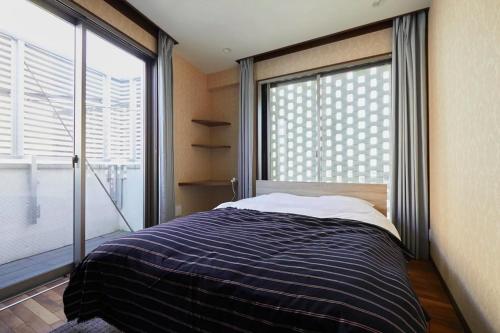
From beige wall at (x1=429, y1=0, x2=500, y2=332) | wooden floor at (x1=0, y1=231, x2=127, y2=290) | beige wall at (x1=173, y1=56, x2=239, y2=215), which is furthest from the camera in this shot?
beige wall at (x1=173, y1=56, x2=239, y2=215)

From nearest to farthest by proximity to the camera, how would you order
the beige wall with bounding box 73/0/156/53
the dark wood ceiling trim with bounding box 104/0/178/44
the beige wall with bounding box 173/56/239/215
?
the beige wall with bounding box 73/0/156/53
the dark wood ceiling trim with bounding box 104/0/178/44
the beige wall with bounding box 173/56/239/215

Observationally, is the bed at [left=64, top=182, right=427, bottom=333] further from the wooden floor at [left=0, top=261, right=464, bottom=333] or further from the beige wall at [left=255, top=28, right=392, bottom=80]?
the beige wall at [left=255, top=28, right=392, bottom=80]

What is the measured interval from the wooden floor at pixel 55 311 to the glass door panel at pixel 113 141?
22.5 inches

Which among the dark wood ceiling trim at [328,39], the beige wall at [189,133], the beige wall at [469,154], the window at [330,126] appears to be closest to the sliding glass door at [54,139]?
the beige wall at [189,133]

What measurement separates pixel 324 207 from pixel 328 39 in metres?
1.99

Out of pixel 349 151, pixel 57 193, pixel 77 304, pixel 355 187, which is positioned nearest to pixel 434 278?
pixel 355 187

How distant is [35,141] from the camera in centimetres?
190

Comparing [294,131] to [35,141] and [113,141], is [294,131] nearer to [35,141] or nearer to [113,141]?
[113,141]

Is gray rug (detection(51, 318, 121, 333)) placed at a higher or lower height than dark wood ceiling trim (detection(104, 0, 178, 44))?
lower

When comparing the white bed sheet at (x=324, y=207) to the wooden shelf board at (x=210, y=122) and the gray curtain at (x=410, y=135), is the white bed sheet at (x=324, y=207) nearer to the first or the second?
the gray curtain at (x=410, y=135)

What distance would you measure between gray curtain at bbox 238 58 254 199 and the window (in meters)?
0.23

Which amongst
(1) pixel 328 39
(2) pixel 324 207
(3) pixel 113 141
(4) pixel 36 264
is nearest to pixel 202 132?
(3) pixel 113 141

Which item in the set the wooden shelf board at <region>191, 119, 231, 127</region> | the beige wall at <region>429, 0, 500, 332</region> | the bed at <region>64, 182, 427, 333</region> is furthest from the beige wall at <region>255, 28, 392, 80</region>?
the bed at <region>64, 182, 427, 333</region>

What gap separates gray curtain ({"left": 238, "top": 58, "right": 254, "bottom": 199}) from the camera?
10.3ft
